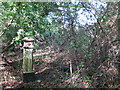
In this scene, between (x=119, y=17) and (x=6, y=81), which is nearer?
(x=119, y=17)

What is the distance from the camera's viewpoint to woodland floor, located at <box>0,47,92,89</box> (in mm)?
2835

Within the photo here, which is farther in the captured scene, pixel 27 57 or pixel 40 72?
pixel 40 72

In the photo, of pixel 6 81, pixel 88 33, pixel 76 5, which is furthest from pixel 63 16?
pixel 6 81

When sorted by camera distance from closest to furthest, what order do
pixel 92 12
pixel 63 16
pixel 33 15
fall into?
pixel 33 15 < pixel 92 12 < pixel 63 16

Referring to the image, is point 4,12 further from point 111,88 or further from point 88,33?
point 111,88

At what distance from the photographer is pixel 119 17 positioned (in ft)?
8.62

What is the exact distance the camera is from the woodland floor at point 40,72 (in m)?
2.83

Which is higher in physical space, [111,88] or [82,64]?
[82,64]

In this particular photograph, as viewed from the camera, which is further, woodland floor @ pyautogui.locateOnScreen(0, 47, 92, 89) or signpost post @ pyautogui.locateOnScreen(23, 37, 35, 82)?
woodland floor @ pyautogui.locateOnScreen(0, 47, 92, 89)

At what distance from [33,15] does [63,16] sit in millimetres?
1215

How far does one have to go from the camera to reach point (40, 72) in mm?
3361

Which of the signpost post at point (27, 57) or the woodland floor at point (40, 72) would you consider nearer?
the signpost post at point (27, 57)

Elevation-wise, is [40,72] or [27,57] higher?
[27,57]

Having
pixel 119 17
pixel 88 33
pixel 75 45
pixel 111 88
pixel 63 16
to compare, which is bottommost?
A: pixel 111 88
